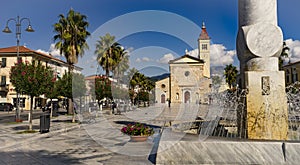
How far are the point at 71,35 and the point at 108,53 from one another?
805cm

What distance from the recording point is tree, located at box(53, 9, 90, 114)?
2353cm

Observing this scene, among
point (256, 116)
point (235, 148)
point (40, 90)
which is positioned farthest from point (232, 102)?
point (40, 90)

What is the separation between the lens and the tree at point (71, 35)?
2353 cm

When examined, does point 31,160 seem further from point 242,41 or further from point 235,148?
point 242,41

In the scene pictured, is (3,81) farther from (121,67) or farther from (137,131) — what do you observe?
(137,131)

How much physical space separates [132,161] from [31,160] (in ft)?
8.34

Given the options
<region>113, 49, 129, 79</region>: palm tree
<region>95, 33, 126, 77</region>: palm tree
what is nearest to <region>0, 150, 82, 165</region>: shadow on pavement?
<region>95, 33, 126, 77</region>: palm tree

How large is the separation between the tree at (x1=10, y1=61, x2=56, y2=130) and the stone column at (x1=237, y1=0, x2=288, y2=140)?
31.2 ft

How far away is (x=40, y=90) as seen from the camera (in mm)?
12414

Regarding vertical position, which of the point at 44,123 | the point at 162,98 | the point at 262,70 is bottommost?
the point at 44,123

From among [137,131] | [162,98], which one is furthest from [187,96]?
[137,131]

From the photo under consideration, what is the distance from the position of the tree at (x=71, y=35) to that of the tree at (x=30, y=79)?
11.1m

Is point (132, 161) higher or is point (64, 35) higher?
point (64, 35)

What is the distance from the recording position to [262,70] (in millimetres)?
5863
